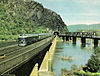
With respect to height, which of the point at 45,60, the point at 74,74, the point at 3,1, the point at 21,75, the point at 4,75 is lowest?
the point at 74,74

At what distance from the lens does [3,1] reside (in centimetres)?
18875

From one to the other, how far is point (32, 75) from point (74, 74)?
16201 mm

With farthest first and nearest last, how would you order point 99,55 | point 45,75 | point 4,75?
point 99,55 → point 45,75 → point 4,75

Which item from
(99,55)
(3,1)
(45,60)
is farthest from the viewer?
(3,1)

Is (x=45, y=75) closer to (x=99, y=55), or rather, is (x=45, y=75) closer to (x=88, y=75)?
(x=88, y=75)

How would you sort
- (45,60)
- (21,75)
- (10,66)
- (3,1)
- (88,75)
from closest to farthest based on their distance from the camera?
(10,66) < (21,75) < (88,75) < (45,60) < (3,1)

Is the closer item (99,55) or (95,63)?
(95,63)

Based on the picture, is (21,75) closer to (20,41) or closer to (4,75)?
(4,75)

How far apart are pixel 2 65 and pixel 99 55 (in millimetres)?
39012

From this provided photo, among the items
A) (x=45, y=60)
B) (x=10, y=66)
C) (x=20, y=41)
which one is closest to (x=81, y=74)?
(x=45, y=60)

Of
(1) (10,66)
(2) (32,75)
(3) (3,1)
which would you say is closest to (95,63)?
(2) (32,75)

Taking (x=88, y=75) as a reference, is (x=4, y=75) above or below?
above

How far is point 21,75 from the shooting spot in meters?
18.2

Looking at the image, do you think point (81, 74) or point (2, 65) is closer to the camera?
point (2, 65)
